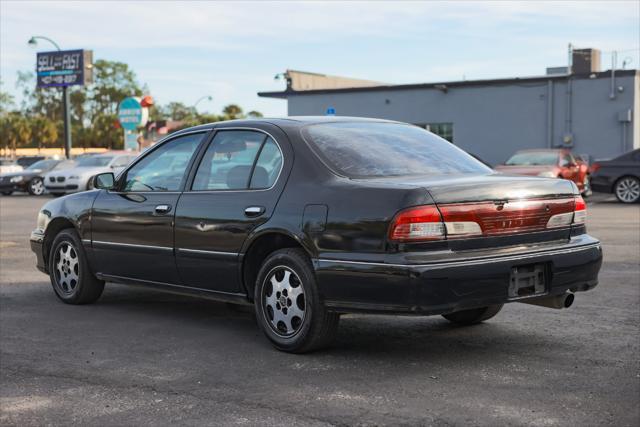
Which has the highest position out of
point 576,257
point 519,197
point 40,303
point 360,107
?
point 360,107

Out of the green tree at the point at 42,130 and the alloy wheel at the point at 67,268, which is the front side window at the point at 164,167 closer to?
the alloy wheel at the point at 67,268

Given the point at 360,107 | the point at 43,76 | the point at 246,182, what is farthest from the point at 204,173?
the point at 43,76

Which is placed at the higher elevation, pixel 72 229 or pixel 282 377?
pixel 72 229

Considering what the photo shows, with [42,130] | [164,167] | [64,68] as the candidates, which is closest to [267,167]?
[164,167]

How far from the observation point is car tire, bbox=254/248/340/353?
5418mm

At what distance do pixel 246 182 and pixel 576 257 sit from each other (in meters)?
2.22

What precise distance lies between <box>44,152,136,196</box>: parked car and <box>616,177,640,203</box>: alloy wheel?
14378mm

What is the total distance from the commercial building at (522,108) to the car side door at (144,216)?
23070 millimetres

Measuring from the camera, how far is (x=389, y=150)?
19.6 feet

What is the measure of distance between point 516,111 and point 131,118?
20695 mm

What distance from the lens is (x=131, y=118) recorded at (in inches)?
1807

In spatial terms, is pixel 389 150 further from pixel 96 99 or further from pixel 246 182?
pixel 96 99

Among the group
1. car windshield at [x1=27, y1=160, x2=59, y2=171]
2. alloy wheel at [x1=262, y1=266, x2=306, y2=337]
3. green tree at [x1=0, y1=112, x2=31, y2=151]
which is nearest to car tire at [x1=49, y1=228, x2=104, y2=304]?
alloy wheel at [x1=262, y1=266, x2=306, y2=337]

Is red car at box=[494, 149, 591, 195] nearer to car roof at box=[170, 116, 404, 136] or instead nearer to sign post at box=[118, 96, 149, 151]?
car roof at box=[170, 116, 404, 136]
